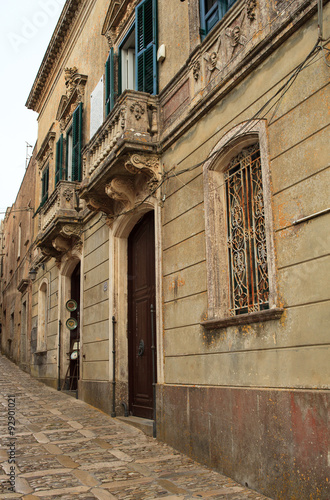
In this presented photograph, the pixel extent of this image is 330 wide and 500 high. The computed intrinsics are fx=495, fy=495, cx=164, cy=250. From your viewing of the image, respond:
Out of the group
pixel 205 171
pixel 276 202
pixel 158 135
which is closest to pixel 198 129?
pixel 205 171

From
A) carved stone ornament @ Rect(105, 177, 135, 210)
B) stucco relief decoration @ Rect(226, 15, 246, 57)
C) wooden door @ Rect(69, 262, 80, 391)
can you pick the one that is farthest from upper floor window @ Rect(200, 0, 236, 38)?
wooden door @ Rect(69, 262, 80, 391)

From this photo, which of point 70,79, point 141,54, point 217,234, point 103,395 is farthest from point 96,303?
point 70,79

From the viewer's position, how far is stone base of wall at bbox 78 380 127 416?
9.41 metres

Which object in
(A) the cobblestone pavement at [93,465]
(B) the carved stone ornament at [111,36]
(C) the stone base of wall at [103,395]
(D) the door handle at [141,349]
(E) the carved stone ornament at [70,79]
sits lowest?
(A) the cobblestone pavement at [93,465]

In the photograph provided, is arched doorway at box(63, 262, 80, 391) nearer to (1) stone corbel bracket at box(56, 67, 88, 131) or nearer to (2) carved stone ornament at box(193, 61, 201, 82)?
(1) stone corbel bracket at box(56, 67, 88, 131)

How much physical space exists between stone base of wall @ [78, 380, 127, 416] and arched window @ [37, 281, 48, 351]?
5.20 metres

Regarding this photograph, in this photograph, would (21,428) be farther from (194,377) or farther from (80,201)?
(80,201)

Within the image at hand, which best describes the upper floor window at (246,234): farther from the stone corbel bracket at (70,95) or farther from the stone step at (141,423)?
the stone corbel bracket at (70,95)

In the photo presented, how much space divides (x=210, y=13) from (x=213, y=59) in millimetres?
893

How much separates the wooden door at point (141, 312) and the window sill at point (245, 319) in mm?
2703

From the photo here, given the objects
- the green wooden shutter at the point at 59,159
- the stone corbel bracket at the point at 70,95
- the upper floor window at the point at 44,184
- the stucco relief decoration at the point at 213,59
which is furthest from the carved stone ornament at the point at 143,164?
the upper floor window at the point at 44,184

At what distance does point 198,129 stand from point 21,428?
18.5 feet

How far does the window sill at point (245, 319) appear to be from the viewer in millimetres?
5066

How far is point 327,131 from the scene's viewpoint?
465 cm
